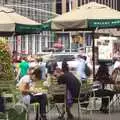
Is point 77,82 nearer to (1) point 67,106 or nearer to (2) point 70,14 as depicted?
(1) point 67,106

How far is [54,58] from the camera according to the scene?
35562mm

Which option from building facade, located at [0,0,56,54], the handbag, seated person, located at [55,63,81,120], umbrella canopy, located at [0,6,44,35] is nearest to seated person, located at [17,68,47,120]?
seated person, located at [55,63,81,120]

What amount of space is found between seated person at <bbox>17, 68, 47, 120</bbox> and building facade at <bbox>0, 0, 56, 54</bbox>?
29.9 metres

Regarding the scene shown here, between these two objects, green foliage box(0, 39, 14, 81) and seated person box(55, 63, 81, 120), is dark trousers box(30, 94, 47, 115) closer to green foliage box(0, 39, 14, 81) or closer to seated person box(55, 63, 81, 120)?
seated person box(55, 63, 81, 120)

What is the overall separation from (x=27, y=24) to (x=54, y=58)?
64.2ft

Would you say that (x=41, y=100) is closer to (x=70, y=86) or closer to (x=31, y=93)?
(x=31, y=93)

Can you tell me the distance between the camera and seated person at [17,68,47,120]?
12283 millimetres

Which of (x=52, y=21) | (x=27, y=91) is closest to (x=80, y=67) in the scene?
(x=52, y=21)

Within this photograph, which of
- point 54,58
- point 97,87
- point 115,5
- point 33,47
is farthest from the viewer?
point 115,5

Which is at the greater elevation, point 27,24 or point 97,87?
point 27,24

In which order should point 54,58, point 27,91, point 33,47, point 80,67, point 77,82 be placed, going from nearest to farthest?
1. point 27,91
2. point 77,82
3. point 80,67
4. point 54,58
5. point 33,47

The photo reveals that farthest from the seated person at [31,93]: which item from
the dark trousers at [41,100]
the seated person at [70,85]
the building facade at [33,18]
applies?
the building facade at [33,18]

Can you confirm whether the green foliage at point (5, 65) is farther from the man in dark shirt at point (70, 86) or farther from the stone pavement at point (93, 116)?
the stone pavement at point (93, 116)

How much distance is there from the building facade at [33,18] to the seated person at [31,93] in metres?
29.9
